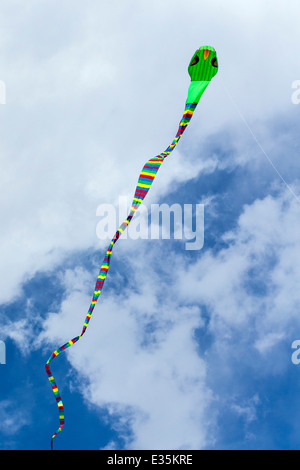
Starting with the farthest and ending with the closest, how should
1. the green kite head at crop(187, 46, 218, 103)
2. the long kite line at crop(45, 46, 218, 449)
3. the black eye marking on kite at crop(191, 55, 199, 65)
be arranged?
the black eye marking on kite at crop(191, 55, 199, 65), the green kite head at crop(187, 46, 218, 103), the long kite line at crop(45, 46, 218, 449)

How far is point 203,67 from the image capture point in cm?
2953

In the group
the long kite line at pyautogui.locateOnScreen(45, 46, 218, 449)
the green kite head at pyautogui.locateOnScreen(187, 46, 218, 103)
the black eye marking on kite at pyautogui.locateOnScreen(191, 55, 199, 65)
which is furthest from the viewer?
the black eye marking on kite at pyautogui.locateOnScreen(191, 55, 199, 65)

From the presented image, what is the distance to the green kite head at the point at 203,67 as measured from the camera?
96.4 ft

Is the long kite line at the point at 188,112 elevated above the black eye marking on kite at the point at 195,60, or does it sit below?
below

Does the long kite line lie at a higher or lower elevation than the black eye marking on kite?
lower

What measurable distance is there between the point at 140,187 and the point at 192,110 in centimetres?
618

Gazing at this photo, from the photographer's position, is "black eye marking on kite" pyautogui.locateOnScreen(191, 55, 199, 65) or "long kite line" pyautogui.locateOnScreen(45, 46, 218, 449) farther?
"black eye marking on kite" pyautogui.locateOnScreen(191, 55, 199, 65)

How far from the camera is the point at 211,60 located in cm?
2939

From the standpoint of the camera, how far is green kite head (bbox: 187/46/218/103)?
2938 cm
